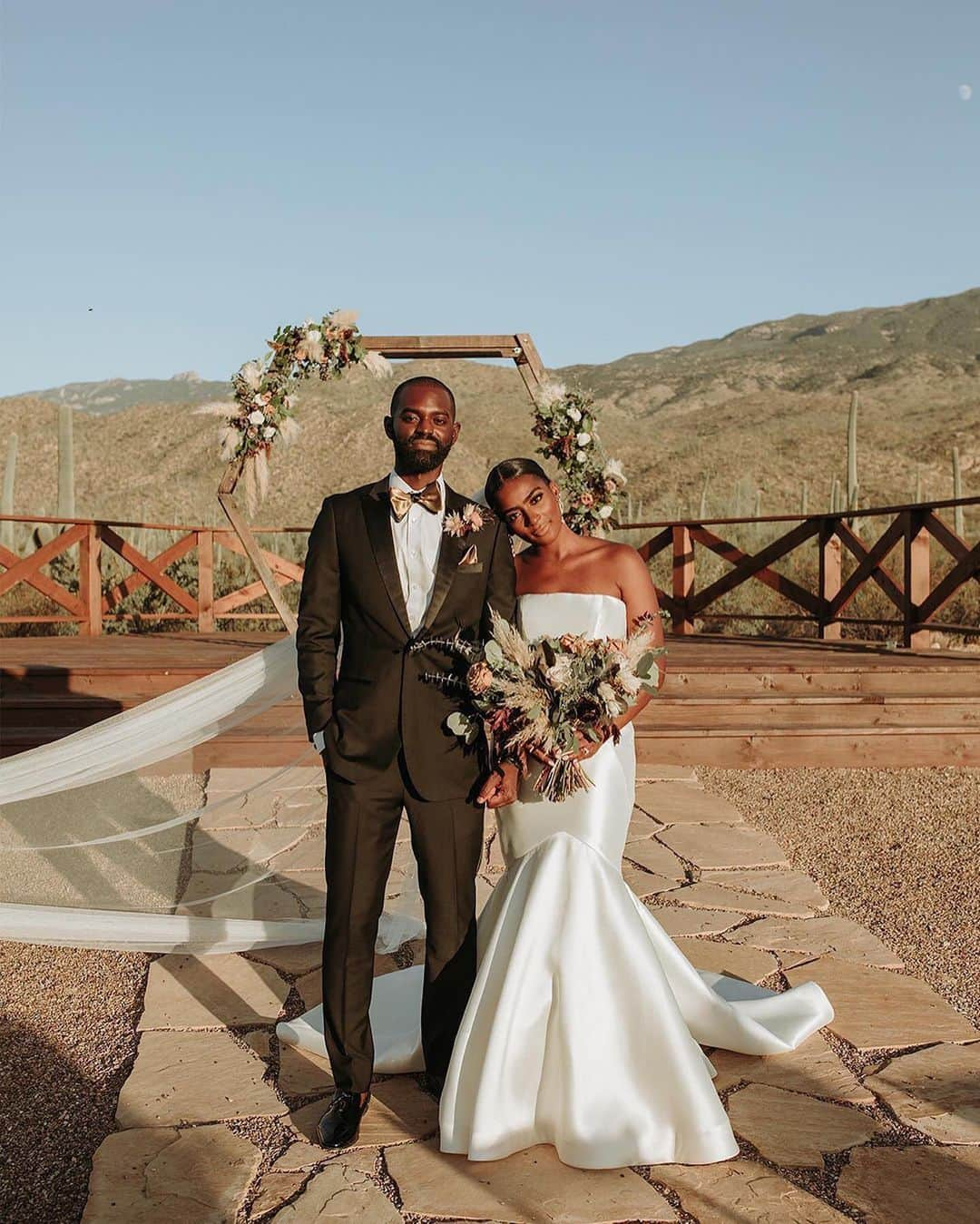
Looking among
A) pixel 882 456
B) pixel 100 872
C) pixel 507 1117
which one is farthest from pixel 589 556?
pixel 882 456

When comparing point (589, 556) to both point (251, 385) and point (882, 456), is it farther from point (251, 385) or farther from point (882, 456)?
point (882, 456)

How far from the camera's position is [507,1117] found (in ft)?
8.57

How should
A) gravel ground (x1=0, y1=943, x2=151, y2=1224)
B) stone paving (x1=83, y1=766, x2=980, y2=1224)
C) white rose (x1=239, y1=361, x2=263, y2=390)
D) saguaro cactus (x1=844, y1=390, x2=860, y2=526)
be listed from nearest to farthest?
1. stone paving (x1=83, y1=766, x2=980, y2=1224)
2. gravel ground (x1=0, y1=943, x2=151, y2=1224)
3. white rose (x1=239, y1=361, x2=263, y2=390)
4. saguaro cactus (x1=844, y1=390, x2=860, y2=526)

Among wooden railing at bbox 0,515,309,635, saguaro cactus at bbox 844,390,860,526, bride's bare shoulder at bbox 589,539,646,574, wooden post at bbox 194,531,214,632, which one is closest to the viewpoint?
bride's bare shoulder at bbox 589,539,646,574

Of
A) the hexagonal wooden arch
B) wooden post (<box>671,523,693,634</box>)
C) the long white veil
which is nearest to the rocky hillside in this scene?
wooden post (<box>671,523,693,634</box>)

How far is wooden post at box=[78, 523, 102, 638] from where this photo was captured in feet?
36.7

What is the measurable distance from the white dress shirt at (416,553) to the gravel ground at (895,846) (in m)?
2.42

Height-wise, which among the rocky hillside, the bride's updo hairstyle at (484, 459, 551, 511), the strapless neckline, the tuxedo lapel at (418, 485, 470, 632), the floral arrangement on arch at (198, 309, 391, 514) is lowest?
the strapless neckline

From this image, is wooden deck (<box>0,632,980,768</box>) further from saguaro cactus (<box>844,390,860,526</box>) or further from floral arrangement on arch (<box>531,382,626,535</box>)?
saguaro cactus (<box>844,390,860,526</box>)

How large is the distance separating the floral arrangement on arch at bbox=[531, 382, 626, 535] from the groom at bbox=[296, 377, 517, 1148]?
205 cm

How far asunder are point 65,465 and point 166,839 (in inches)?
597

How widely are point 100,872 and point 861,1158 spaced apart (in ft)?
10.2

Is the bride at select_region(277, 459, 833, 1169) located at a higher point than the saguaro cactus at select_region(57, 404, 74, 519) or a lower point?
lower

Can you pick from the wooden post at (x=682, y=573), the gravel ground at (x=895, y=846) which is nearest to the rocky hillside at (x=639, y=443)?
the wooden post at (x=682, y=573)
